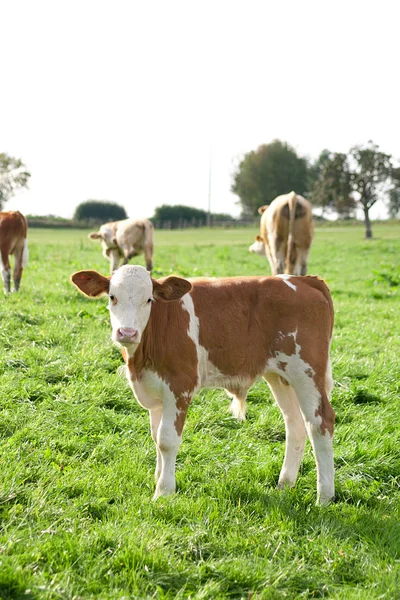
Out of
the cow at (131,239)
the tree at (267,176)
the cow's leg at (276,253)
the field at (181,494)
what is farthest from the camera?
the tree at (267,176)

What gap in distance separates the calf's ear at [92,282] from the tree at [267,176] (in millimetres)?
93380

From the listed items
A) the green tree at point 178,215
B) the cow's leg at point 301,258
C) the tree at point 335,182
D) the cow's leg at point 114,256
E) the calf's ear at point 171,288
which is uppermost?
the tree at point 335,182

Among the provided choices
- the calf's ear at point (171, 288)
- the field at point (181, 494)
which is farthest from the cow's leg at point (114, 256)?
the calf's ear at point (171, 288)

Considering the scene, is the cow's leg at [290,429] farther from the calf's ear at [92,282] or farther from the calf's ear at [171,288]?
the calf's ear at [92,282]

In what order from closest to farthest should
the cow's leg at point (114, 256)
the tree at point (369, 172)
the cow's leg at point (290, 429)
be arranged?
the cow's leg at point (290, 429) → the cow's leg at point (114, 256) → the tree at point (369, 172)

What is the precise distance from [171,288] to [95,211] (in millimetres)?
80965

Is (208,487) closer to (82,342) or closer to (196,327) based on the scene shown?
(196,327)

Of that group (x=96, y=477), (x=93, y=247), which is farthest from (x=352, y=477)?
(x=93, y=247)

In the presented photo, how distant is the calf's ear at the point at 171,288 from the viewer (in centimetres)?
469

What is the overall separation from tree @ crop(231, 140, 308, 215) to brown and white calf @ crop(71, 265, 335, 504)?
93.0 m

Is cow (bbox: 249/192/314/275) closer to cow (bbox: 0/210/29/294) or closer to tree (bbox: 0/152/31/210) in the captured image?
cow (bbox: 0/210/29/294)

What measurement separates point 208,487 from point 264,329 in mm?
1339

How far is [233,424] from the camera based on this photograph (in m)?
6.32

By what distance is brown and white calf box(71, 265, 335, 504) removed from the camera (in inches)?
184
